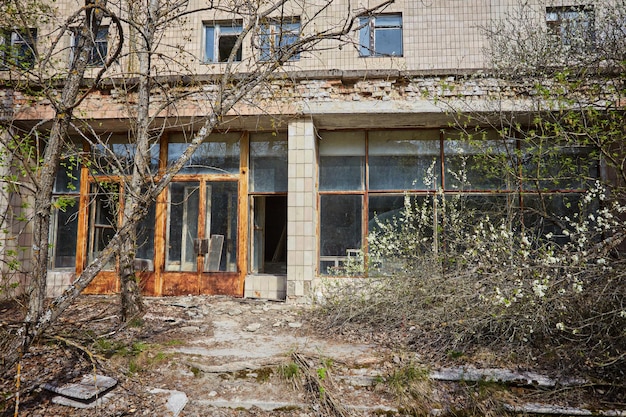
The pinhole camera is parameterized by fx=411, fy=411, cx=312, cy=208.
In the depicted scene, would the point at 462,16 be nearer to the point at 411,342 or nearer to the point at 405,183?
the point at 405,183

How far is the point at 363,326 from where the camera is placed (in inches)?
220

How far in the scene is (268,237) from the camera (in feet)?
32.6

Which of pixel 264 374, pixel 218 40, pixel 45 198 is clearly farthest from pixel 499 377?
pixel 218 40

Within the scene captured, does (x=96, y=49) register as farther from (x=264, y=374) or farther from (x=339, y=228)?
(x=339, y=228)

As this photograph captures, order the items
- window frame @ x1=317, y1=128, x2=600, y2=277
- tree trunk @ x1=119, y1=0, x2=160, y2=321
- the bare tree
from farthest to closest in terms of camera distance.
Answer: window frame @ x1=317, y1=128, x2=600, y2=277 < tree trunk @ x1=119, y1=0, x2=160, y2=321 < the bare tree

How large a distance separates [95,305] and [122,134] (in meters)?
3.51

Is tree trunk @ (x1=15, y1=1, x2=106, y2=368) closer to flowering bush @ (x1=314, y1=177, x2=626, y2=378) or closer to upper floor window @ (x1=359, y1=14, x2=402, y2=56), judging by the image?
flowering bush @ (x1=314, y1=177, x2=626, y2=378)

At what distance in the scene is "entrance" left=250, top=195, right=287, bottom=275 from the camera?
8.12m

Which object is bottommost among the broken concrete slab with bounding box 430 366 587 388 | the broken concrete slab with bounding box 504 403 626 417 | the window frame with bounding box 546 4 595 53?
the broken concrete slab with bounding box 504 403 626 417

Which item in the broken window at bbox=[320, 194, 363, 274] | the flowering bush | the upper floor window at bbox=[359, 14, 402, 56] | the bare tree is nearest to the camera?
the bare tree

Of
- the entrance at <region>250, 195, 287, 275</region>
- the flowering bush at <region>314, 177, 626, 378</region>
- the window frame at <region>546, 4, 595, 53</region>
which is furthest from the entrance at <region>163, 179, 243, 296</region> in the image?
the window frame at <region>546, 4, 595, 53</region>

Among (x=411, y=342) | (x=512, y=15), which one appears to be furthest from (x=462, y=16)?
(x=411, y=342)

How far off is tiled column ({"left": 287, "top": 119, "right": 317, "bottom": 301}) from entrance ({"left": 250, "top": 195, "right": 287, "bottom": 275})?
920 millimetres

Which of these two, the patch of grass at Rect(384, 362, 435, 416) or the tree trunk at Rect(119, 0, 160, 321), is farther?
the tree trunk at Rect(119, 0, 160, 321)
